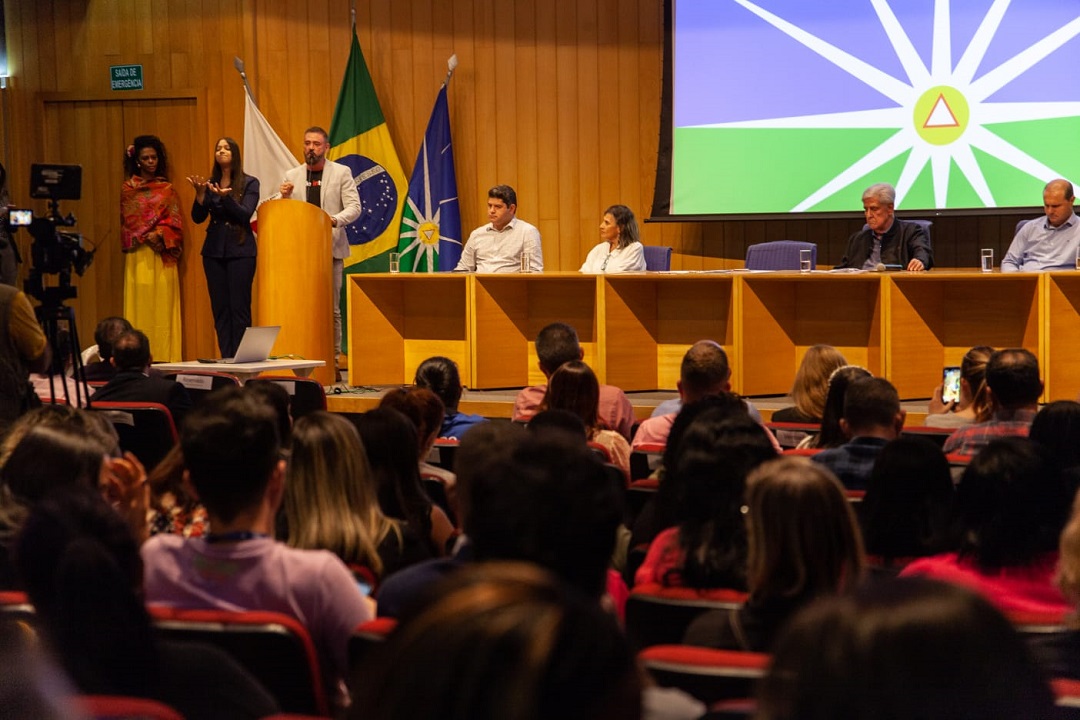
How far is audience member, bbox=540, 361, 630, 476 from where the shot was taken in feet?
13.0

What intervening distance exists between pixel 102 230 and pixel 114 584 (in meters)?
8.21

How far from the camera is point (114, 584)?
1472 millimetres

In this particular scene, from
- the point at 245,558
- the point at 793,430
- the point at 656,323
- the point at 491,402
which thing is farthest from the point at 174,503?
the point at 656,323

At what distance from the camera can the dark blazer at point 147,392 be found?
4.59 metres

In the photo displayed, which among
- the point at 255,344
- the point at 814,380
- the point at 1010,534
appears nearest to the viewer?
the point at 1010,534

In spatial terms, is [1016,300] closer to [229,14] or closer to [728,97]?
[728,97]

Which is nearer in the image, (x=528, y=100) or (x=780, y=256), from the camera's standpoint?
(x=780, y=256)

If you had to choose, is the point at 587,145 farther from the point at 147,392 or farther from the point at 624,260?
the point at 147,392

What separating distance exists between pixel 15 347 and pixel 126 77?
5700 mm

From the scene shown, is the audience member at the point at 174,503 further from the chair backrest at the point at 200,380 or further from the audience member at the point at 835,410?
the chair backrest at the point at 200,380

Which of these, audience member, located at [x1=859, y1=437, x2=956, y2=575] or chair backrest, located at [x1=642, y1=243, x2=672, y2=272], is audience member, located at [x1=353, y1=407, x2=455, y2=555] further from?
chair backrest, located at [x1=642, y1=243, x2=672, y2=272]

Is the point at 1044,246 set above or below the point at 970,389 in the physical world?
above

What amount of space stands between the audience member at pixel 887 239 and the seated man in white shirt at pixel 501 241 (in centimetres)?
178

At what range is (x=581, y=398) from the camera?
3998 mm
